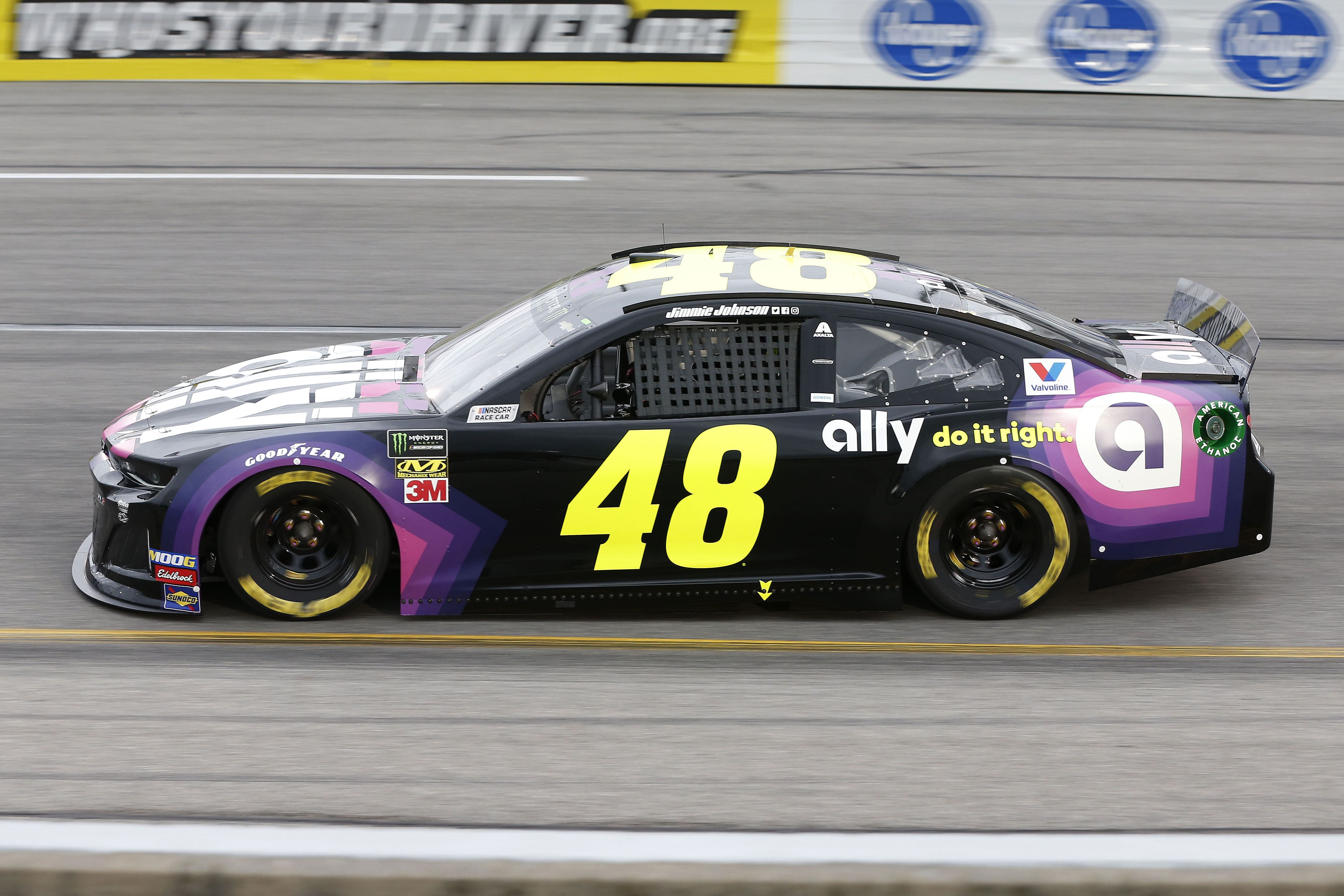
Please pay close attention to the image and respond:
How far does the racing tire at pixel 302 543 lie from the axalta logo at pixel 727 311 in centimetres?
136

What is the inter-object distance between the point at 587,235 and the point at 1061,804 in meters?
7.51

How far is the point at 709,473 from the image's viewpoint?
17.9 ft

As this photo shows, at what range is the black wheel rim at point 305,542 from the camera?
548 centimetres

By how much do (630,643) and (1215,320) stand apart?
122 inches

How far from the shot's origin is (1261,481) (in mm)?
5758

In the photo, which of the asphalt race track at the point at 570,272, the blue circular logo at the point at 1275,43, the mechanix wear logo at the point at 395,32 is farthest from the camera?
the mechanix wear logo at the point at 395,32

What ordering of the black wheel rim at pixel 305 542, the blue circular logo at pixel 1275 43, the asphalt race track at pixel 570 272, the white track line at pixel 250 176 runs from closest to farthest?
the asphalt race track at pixel 570 272, the black wheel rim at pixel 305 542, the white track line at pixel 250 176, the blue circular logo at pixel 1275 43

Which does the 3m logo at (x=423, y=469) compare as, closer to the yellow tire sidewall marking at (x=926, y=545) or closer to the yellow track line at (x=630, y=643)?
the yellow track line at (x=630, y=643)

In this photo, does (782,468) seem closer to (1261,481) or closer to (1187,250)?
(1261,481)

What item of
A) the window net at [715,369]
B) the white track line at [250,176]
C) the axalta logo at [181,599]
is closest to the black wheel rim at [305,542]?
the axalta logo at [181,599]

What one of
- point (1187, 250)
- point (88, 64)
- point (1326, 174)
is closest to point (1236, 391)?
point (1187, 250)

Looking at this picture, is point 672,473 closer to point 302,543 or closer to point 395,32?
point 302,543

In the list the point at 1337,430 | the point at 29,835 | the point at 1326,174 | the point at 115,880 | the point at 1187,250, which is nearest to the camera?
the point at 115,880

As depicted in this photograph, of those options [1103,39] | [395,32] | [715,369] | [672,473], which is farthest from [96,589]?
[1103,39]
